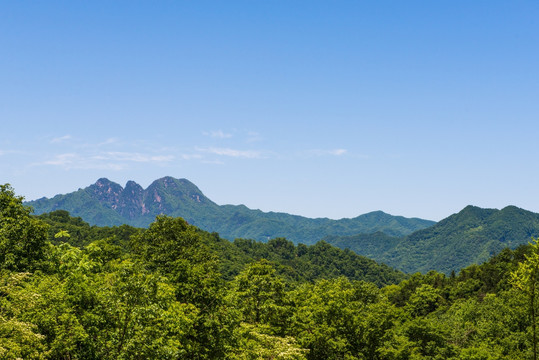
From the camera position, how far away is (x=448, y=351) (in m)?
55.0

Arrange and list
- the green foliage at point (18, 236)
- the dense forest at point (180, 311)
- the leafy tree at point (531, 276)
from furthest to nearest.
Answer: the green foliage at point (18, 236)
the leafy tree at point (531, 276)
the dense forest at point (180, 311)

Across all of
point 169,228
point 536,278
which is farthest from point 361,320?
point 169,228

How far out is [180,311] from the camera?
28469 mm

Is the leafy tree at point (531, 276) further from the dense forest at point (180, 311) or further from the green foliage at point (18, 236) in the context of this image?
the green foliage at point (18, 236)

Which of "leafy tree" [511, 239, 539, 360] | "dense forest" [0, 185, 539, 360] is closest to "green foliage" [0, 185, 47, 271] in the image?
"dense forest" [0, 185, 539, 360]

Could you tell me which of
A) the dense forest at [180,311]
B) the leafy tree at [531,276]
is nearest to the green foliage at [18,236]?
the dense forest at [180,311]

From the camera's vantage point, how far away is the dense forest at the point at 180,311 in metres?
23.9

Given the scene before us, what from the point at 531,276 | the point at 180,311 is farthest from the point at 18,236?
the point at 531,276

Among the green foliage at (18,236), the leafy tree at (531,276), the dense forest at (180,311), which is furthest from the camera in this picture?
the green foliage at (18,236)

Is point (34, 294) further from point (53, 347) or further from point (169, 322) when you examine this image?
point (169, 322)

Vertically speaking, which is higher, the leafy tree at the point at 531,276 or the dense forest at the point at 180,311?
the leafy tree at the point at 531,276

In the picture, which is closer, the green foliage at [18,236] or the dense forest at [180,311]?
the dense forest at [180,311]

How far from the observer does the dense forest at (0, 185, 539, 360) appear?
23922 mm

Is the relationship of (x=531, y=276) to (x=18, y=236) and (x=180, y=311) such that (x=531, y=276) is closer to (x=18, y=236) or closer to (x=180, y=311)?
(x=180, y=311)
